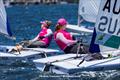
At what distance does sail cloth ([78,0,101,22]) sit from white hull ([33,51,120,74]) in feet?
29.8

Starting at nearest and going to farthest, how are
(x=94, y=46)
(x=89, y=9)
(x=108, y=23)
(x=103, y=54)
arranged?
1. (x=108, y=23)
2. (x=94, y=46)
3. (x=103, y=54)
4. (x=89, y=9)

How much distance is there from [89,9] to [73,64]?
442 inches

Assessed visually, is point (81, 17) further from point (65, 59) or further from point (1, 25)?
point (65, 59)

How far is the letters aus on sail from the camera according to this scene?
17.7 m

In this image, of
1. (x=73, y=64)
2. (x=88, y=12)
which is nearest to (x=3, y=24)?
(x=73, y=64)

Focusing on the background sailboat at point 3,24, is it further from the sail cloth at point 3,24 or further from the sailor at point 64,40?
the sailor at point 64,40

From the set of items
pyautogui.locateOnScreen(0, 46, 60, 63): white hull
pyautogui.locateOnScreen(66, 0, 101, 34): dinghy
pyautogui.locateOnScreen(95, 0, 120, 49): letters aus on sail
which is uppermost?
pyautogui.locateOnScreen(95, 0, 120, 49): letters aus on sail

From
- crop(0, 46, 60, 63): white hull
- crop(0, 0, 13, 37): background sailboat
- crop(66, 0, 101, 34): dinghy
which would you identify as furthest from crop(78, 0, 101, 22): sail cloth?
crop(0, 46, 60, 63): white hull

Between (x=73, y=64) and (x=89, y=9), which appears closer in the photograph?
(x=73, y=64)

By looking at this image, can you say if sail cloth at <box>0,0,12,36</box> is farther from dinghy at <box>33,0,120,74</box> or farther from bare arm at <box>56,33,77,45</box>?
dinghy at <box>33,0,120,74</box>

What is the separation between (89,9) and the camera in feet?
94.6

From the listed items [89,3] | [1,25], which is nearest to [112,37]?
[1,25]

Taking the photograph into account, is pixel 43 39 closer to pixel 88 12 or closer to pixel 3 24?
pixel 3 24

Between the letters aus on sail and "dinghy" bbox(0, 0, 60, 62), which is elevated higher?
the letters aus on sail
